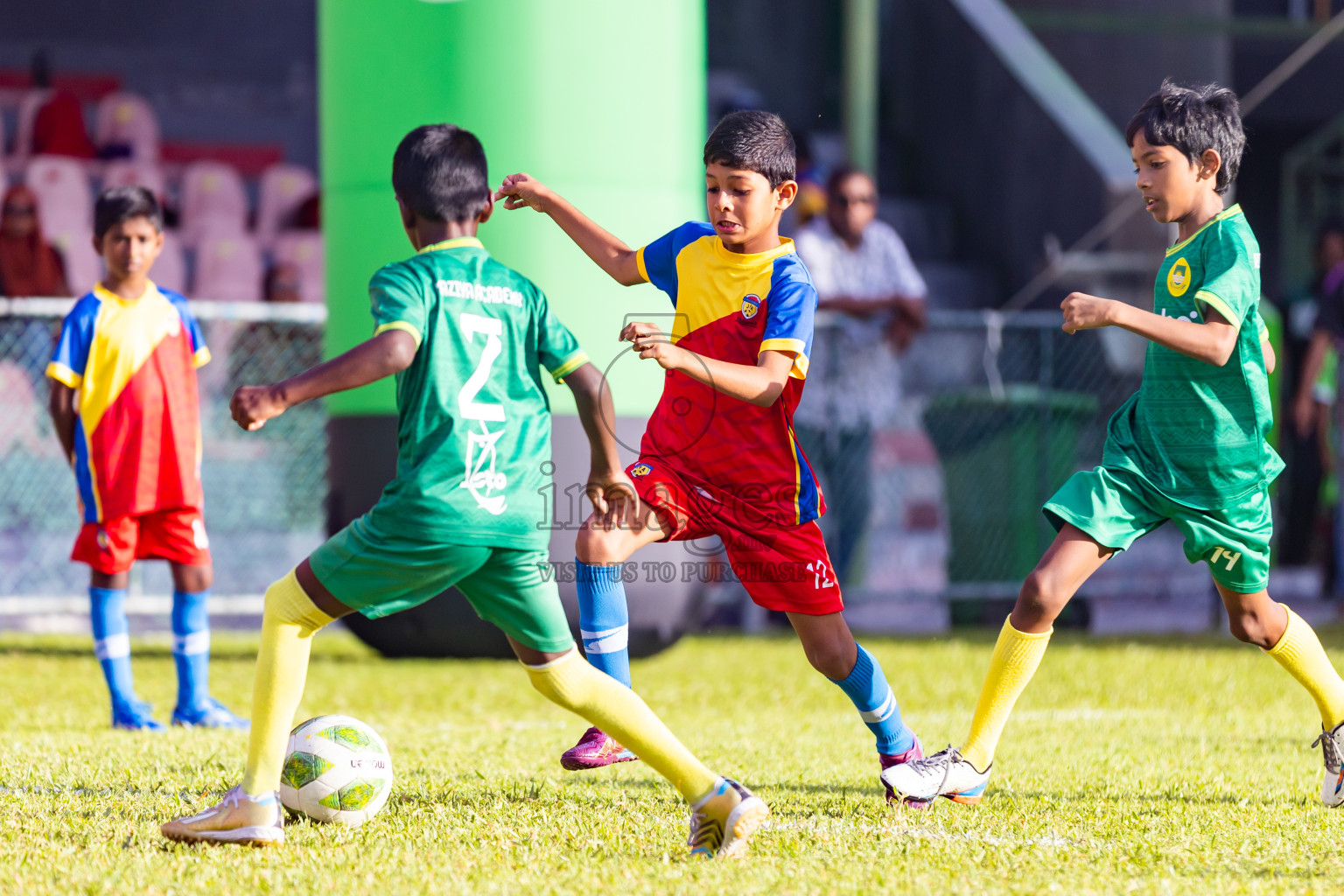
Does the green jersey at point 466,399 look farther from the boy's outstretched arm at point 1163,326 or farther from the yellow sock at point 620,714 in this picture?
the boy's outstretched arm at point 1163,326

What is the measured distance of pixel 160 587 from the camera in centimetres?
Result: 939

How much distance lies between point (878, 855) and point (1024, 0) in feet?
37.3

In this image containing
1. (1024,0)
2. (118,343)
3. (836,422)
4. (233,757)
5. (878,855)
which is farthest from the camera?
(1024,0)

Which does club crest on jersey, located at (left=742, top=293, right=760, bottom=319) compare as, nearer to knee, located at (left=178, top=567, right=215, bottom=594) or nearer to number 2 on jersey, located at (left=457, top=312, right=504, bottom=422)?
number 2 on jersey, located at (left=457, top=312, right=504, bottom=422)

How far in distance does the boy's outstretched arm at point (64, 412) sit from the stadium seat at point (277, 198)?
807 centimetres

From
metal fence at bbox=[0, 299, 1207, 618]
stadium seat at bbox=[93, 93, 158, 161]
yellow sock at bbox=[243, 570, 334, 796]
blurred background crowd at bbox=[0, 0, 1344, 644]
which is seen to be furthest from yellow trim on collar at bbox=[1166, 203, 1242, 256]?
stadium seat at bbox=[93, 93, 158, 161]

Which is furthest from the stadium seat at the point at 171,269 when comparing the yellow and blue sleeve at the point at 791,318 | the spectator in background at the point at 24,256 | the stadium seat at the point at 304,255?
the yellow and blue sleeve at the point at 791,318

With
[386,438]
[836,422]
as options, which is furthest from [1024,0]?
[386,438]

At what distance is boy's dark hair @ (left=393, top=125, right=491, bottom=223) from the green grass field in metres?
1.39

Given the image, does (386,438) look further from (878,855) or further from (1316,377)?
(1316,377)

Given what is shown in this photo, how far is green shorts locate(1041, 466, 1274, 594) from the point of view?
13.1 ft

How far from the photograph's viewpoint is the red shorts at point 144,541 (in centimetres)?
574

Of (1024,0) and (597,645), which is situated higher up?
(1024,0)

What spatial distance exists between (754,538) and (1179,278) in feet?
4.22
